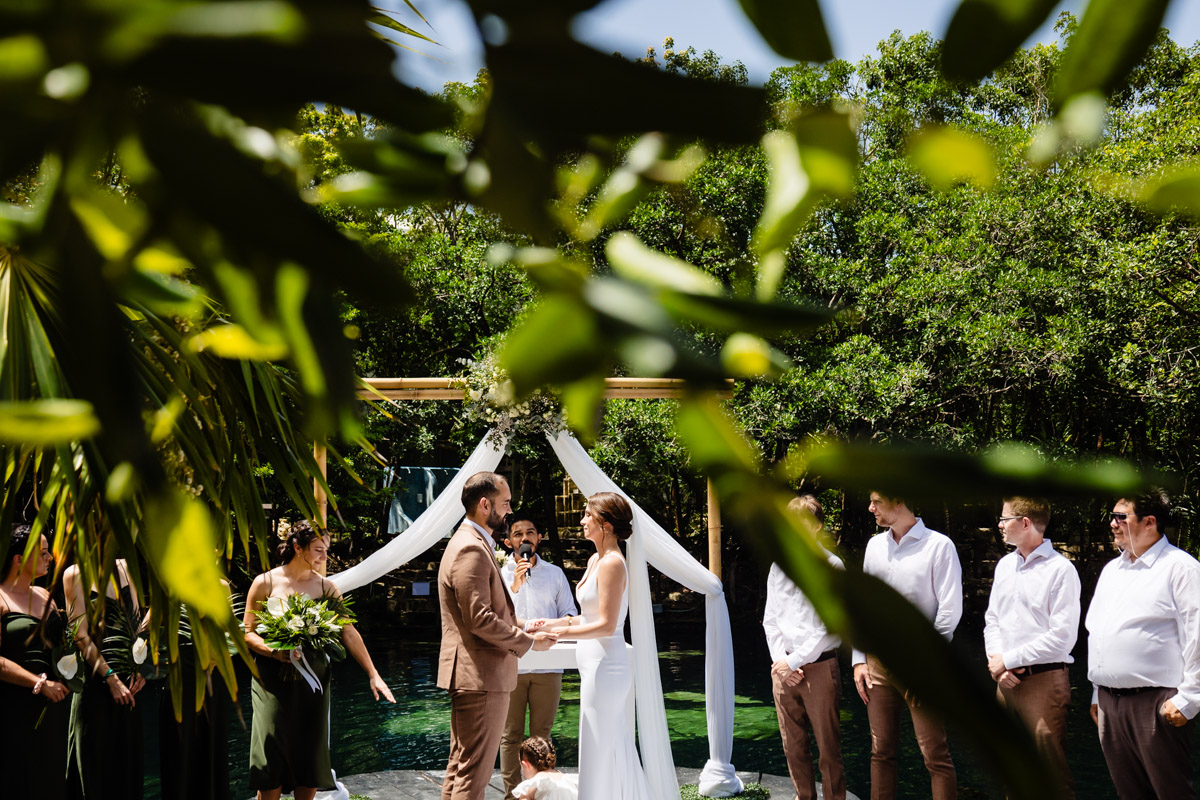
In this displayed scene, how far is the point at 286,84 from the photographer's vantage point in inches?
7.5

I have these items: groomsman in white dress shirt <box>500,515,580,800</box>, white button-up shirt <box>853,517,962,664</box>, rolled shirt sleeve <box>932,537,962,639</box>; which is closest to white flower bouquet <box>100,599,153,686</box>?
groomsman in white dress shirt <box>500,515,580,800</box>

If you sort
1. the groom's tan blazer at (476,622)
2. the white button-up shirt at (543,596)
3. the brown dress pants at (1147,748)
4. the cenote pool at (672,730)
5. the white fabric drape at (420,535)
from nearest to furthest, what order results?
the brown dress pants at (1147,748) < the groom's tan blazer at (476,622) < the white button-up shirt at (543,596) < the cenote pool at (672,730) < the white fabric drape at (420,535)

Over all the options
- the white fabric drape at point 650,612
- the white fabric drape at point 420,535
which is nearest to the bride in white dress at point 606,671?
the white fabric drape at point 650,612

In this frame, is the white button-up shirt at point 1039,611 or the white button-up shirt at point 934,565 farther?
the white button-up shirt at point 934,565

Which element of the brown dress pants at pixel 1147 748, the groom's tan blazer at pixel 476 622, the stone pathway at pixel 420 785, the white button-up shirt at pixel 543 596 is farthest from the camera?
the white button-up shirt at pixel 543 596

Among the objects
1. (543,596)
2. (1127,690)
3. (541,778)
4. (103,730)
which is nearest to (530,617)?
(543,596)

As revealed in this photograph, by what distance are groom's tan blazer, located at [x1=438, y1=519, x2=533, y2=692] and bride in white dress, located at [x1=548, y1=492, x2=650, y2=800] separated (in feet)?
1.81

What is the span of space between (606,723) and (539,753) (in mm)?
461

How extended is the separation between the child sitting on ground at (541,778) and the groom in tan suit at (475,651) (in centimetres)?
61

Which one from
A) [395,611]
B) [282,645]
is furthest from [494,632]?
[395,611]

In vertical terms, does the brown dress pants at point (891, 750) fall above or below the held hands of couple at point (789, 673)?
below

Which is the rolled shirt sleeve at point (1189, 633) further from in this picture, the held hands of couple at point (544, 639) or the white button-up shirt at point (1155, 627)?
the held hands of couple at point (544, 639)

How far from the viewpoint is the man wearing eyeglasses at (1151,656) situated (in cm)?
372

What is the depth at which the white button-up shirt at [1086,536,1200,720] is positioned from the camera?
145 inches
